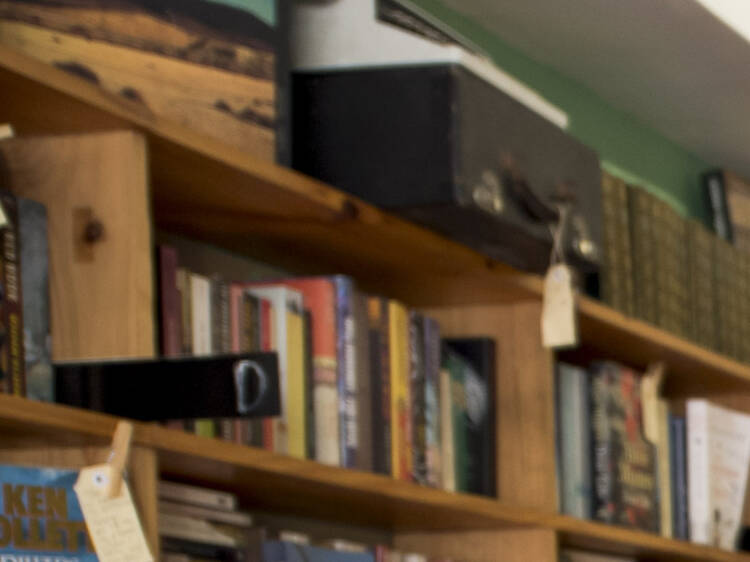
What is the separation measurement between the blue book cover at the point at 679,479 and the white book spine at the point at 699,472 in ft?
0.04

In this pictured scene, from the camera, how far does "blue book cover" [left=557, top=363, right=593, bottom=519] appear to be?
238 centimetres

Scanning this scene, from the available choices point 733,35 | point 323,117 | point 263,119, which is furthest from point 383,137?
point 733,35

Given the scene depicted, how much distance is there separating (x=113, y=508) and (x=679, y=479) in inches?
65.1

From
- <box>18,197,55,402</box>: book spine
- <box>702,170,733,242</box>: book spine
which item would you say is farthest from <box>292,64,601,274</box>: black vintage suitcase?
<box>702,170,733,242</box>: book spine

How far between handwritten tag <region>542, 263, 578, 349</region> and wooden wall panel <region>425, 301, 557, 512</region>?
155 millimetres

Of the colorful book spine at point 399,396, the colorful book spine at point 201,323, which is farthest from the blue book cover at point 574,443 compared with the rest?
the colorful book spine at point 201,323

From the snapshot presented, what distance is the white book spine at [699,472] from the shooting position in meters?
2.73

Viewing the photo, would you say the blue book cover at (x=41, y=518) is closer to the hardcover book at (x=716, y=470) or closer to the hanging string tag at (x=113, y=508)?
the hanging string tag at (x=113, y=508)

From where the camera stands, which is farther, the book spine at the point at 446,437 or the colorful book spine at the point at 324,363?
the book spine at the point at 446,437

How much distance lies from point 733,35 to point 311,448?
1460 millimetres

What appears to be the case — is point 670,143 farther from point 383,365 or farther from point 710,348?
point 383,365

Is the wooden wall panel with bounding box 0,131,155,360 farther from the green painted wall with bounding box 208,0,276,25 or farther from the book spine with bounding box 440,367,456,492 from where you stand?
the book spine with bounding box 440,367,456,492

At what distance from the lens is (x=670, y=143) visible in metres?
3.47

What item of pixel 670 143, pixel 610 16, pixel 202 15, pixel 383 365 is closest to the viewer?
pixel 202 15
